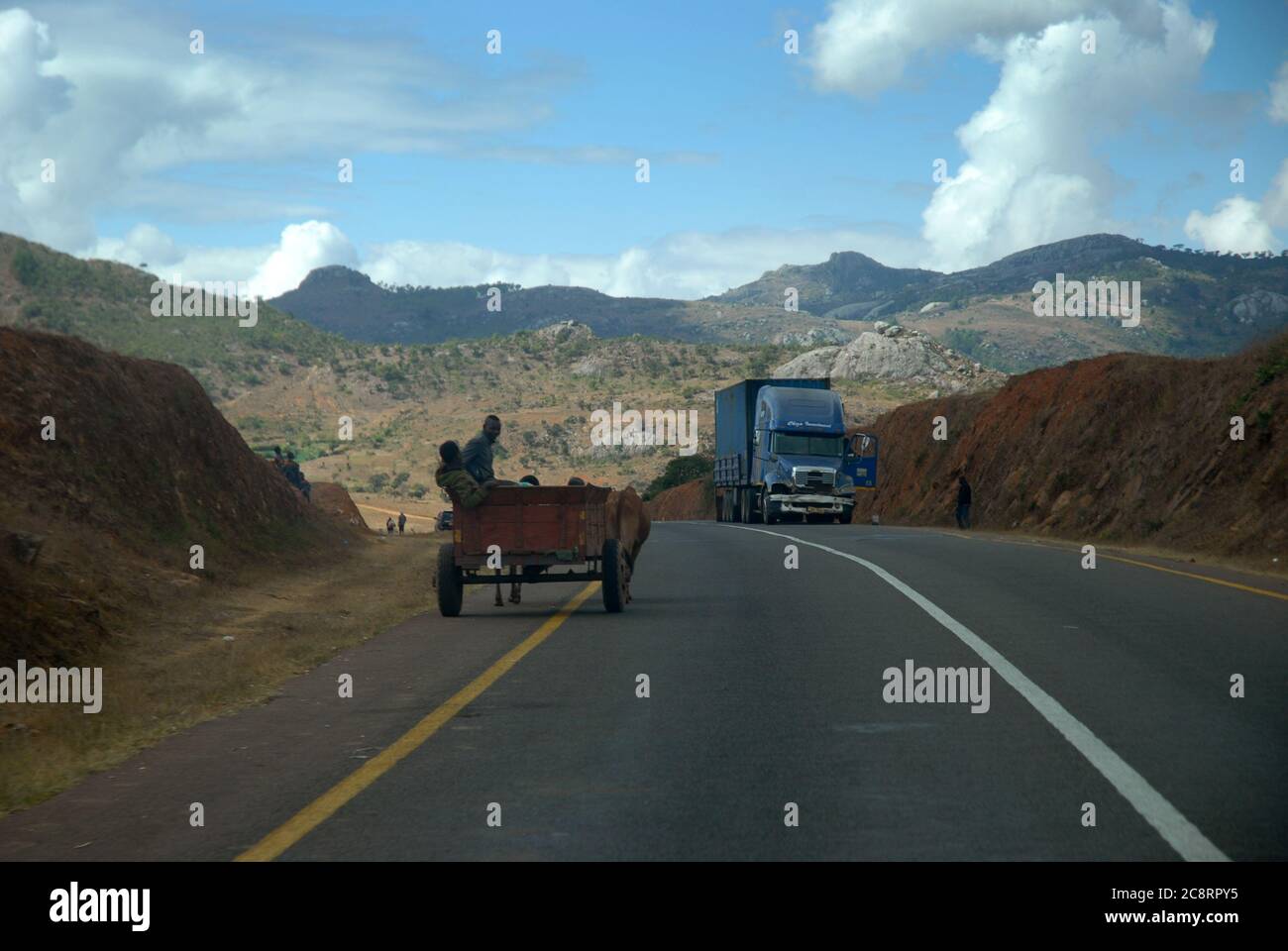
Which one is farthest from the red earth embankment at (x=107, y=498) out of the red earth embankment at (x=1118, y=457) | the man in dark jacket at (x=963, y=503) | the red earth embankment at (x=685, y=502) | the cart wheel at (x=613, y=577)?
the red earth embankment at (x=685, y=502)

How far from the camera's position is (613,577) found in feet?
55.4

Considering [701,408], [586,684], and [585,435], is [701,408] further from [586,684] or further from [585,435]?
[586,684]

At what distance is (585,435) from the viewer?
11912 cm

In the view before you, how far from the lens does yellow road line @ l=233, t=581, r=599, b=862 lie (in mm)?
6871

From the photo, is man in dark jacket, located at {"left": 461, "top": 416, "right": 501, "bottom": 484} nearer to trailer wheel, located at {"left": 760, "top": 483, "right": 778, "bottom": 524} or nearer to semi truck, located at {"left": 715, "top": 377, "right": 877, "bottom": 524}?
semi truck, located at {"left": 715, "top": 377, "right": 877, "bottom": 524}

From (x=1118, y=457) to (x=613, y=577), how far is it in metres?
28.0

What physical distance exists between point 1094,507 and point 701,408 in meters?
83.7

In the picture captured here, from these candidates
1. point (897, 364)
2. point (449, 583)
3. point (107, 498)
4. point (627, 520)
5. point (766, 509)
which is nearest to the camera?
point (449, 583)

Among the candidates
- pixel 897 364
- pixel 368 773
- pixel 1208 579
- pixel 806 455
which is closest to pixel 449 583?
pixel 368 773

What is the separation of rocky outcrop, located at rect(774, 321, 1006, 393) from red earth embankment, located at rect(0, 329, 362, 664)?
90873 millimetres

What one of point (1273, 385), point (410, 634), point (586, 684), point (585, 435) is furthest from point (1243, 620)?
point (585, 435)

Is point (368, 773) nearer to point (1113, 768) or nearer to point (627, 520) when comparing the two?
point (1113, 768)

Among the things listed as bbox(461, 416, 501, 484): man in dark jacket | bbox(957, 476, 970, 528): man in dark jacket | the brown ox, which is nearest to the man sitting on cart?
bbox(461, 416, 501, 484): man in dark jacket
